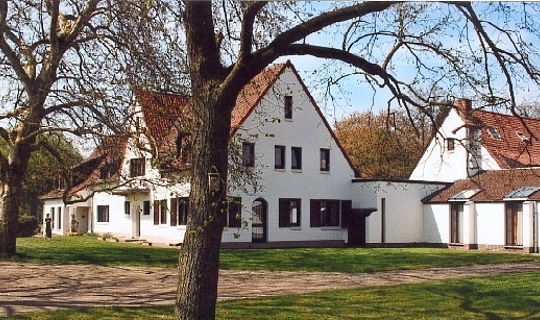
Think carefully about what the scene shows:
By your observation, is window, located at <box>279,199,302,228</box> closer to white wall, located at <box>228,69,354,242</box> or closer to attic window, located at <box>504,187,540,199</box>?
white wall, located at <box>228,69,354,242</box>

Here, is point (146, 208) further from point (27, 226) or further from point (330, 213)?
point (27, 226)

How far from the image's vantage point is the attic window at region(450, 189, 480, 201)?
117 feet

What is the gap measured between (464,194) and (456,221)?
165cm

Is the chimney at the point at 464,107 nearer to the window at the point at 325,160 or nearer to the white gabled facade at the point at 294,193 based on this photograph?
the white gabled facade at the point at 294,193

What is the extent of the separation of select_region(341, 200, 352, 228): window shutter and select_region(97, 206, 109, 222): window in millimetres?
17361

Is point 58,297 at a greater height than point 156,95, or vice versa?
point 156,95

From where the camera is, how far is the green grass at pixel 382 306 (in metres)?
11.8

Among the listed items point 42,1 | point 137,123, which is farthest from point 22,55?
point 137,123

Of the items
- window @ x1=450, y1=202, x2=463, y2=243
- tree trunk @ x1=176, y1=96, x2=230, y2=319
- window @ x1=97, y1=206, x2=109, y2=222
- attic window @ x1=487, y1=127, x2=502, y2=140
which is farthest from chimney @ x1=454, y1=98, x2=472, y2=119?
window @ x1=97, y1=206, x2=109, y2=222

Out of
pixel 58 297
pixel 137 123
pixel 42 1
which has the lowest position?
pixel 58 297

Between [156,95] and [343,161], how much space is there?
92.4ft

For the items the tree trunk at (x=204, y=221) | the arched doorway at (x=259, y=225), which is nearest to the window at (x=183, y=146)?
the tree trunk at (x=204, y=221)

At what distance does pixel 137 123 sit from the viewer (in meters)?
14.0

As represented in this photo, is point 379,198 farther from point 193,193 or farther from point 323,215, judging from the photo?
point 193,193
